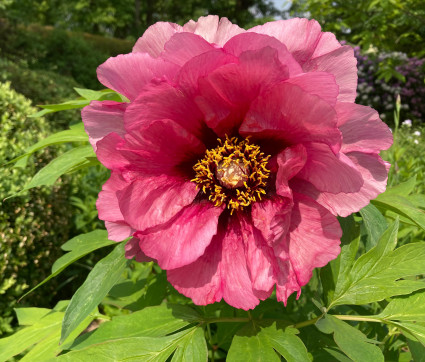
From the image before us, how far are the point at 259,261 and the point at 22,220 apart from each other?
6.98 ft

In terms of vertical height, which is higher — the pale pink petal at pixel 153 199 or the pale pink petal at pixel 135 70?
the pale pink petal at pixel 135 70

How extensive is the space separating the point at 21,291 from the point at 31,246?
27 centimetres

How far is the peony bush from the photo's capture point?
681 millimetres

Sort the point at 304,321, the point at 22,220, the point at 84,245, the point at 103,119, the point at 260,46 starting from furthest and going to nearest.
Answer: the point at 22,220 < the point at 84,245 < the point at 304,321 < the point at 103,119 < the point at 260,46

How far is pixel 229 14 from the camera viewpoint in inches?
946

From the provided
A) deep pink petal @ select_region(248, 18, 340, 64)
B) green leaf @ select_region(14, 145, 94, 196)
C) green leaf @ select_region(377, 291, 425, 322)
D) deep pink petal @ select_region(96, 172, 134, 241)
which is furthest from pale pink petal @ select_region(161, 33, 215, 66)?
green leaf @ select_region(377, 291, 425, 322)

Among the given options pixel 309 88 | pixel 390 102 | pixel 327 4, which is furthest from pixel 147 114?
pixel 390 102

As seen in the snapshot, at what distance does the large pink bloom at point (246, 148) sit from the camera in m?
0.67

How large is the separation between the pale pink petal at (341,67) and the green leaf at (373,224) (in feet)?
0.80

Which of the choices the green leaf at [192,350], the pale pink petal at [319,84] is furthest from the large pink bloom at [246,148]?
the green leaf at [192,350]

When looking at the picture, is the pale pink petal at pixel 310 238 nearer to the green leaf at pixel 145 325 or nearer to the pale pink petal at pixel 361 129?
the pale pink petal at pixel 361 129

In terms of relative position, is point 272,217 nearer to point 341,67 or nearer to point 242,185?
point 242,185

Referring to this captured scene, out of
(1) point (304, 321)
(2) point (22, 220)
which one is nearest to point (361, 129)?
(1) point (304, 321)

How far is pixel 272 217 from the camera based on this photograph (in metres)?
0.72
